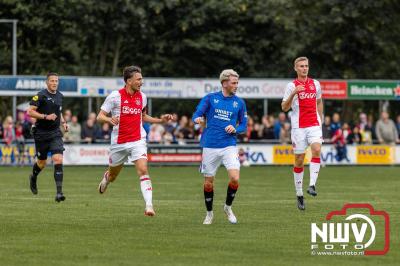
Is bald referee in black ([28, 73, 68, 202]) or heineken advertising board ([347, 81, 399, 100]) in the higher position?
heineken advertising board ([347, 81, 399, 100])

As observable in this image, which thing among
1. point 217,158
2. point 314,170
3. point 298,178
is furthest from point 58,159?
point 217,158

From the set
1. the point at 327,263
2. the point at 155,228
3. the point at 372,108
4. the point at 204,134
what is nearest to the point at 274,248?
the point at 327,263

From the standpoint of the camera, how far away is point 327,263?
10.6 meters

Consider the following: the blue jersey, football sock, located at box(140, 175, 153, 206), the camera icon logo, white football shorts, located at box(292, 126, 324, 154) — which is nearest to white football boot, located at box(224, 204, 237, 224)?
the blue jersey

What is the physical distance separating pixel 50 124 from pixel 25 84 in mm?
19399

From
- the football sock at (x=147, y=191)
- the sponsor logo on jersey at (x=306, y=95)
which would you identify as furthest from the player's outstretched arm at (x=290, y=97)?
the football sock at (x=147, y=191)

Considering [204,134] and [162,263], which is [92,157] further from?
[162,263]

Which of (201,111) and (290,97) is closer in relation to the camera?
(201,111)

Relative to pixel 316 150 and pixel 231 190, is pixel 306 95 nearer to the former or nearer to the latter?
pixel 316 150

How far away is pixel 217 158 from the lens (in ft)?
49.2

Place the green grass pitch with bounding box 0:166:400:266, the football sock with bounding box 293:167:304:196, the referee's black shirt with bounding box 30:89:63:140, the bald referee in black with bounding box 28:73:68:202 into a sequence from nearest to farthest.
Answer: the green grass pitch with bounding box 0:166:400:266 < the football sock with bounding box 293:167:304:196 < the bald referee in black with bounding box 28:73:68:202 < the referee's black shirt with bounding box 30:89:63:140

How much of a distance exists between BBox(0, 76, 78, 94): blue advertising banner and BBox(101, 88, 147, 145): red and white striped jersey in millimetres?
22954

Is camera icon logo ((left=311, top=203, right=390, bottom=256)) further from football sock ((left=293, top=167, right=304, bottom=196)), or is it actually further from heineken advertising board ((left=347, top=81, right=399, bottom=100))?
heineken advertising board ((left=347, top=81, right=399, bottom=100))

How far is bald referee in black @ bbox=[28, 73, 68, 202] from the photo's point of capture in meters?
19.0
